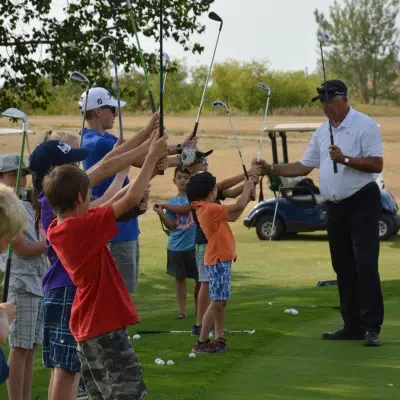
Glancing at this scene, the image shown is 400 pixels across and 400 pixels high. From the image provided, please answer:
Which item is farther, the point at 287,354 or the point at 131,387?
the point at 287,354

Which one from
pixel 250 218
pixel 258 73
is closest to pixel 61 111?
pixel 258 73

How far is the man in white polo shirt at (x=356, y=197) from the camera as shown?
8641 millimetres

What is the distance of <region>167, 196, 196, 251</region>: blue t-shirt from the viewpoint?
11.0 metres

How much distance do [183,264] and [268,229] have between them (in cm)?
1265

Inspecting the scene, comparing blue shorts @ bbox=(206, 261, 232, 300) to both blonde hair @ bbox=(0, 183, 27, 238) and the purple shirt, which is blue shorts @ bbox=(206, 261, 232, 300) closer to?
the purple shirt

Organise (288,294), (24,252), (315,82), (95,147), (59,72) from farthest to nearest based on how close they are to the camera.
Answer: (315,82) < (59,72) < (288,294) < (95,147) < (24,252)

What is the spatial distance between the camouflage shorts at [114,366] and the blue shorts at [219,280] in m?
2.86

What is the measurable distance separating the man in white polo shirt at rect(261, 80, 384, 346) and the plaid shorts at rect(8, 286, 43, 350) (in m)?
2.64

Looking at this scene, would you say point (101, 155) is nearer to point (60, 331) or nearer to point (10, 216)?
point (60, 331)

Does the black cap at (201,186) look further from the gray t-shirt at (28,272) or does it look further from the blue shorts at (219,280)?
the gray t-shirt at (28,272)

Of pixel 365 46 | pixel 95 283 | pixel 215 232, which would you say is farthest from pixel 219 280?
pixel 365 46

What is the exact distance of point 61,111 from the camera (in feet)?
251

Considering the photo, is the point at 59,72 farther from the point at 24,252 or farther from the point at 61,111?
the point at 61,111

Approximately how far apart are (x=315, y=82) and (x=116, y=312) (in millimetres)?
90146
